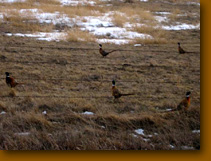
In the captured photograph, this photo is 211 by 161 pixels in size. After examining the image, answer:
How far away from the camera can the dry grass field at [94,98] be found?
3008 millimetres

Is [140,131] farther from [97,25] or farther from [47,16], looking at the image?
[47,16]

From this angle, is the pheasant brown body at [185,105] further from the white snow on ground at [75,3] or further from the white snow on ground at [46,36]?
the white snow on ground at [75,3]

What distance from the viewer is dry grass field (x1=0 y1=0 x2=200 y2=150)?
301 cm

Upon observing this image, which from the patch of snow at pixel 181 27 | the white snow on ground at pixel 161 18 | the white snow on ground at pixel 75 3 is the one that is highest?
the white snow on ground at pixel 75 3

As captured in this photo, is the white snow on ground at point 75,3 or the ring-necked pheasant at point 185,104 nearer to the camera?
the ring-necked pheasant at point 185,104

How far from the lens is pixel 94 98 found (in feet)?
14.1

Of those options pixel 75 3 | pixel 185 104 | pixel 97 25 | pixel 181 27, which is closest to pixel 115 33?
pixel 97 25

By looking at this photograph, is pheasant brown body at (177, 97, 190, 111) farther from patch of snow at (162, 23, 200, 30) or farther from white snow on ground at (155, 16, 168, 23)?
white snow on ground at (155, 16, 168, 23)

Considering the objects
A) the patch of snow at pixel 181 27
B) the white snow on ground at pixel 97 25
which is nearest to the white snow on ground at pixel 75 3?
the white snow on ground at pixel 97 25

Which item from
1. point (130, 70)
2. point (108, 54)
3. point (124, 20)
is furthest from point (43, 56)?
point (124, 20)

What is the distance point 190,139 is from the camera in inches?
120

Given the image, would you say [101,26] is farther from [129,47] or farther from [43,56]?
[43,56]

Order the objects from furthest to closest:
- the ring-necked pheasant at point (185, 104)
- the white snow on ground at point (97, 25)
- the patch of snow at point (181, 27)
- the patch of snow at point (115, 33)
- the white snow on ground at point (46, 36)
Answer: the patch of snow at point (181, 27) < the patch of snow at point (115, 33) < the white snow on ground at point (97, 25) < the white snow on ground at point (46, 36) < the ring-necked pheasant at point (185, 104)

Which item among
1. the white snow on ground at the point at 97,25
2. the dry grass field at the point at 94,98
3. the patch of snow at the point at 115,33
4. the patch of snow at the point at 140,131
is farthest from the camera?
the patch of snow at the point at 115,33
